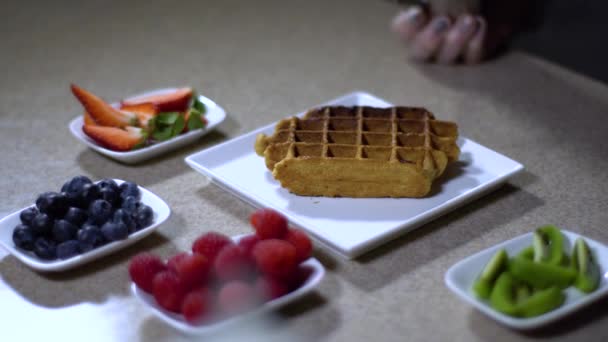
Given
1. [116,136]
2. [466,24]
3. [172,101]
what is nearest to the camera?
[116,136]

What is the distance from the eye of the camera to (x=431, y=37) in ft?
7.39

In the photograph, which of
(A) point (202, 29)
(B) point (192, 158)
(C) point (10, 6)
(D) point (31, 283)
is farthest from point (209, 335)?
(C) point (10, 6)

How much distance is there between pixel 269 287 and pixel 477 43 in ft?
4.34

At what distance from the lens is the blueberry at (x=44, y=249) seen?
1.35 m

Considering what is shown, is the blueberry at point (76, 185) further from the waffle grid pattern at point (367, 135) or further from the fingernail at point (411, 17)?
the fingernail at point (411, 17)

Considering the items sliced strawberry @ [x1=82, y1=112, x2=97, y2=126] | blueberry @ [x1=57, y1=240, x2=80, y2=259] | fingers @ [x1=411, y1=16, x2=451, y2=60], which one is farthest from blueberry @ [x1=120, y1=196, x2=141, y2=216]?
fingers @ [x1=411, y1=16, x2=451, y2=60]

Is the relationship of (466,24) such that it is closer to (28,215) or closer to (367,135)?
(367,135)

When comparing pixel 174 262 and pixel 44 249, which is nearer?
pixel 174 262

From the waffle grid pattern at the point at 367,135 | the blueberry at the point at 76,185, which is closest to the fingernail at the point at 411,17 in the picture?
the waffle grid pattern at the point at 367,135

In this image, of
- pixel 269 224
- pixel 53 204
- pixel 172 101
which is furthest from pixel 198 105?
pixel 269 224

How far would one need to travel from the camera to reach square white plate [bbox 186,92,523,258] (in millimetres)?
1415

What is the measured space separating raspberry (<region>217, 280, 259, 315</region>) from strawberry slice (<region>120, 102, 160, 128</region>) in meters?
0.74

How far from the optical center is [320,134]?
1.62 m

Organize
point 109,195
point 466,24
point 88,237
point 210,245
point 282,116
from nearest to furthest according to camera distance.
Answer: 1. point 210,245
2. point 88,237
3. point 109,195
4. point 282,116
5. point 466,24
